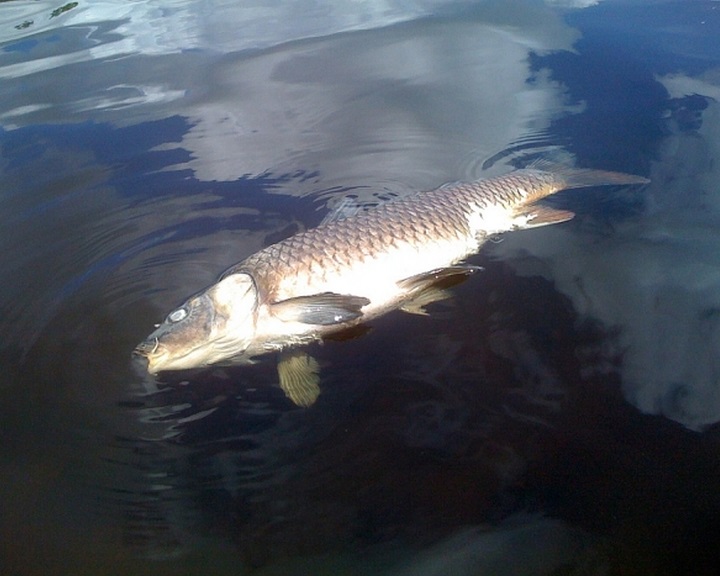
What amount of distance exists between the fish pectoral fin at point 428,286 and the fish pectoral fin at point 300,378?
0.62 m

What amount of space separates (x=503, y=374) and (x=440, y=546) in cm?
90

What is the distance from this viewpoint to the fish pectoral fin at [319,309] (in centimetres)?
278

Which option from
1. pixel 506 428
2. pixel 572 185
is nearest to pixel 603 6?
pixel 572 185

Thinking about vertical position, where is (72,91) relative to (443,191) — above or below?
above

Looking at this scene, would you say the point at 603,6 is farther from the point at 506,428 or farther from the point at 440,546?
the point at 440,546

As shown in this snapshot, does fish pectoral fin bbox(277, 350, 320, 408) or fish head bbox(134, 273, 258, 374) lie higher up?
fish head bbox(134, 273, 258, 374)

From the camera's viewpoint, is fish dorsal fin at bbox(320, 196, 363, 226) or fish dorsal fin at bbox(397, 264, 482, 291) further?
fish dorsal fin at bbox(320, 196, 363, 226)

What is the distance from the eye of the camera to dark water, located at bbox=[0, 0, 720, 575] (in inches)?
85.1

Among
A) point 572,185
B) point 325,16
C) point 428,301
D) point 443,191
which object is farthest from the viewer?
point 325,16

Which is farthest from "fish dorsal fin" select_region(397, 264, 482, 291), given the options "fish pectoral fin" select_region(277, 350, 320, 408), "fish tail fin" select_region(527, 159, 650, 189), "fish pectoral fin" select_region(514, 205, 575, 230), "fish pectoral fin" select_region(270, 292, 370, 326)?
"fish tail fin" select_region(527, 159, 650, 189)

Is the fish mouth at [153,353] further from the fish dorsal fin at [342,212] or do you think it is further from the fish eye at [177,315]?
the fish dorsal fin at [342,212]

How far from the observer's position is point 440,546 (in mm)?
2105

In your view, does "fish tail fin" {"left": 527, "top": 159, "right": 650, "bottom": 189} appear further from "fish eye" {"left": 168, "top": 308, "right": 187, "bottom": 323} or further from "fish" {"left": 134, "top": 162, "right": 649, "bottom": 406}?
"fish eye" {"left": 168, "top": 308, "right": 187, "bottom": 323}

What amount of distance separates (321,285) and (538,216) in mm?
1543
